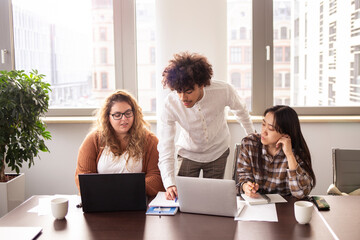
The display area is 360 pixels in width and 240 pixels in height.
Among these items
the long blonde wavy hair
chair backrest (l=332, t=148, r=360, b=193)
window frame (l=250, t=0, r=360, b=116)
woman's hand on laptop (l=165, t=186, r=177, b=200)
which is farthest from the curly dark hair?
window frame (l=250, t=0, r=360, b=116)

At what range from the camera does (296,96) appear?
3680 millimetres

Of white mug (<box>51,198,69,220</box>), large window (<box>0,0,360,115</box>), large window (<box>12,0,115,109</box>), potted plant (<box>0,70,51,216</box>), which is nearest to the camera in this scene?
white mug (<box>51,198,69,220</box>)

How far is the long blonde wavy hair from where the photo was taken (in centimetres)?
229

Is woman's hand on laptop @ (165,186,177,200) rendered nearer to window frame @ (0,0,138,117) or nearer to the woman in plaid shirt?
the woman in plaid shirt

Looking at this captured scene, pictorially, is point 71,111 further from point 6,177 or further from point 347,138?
point 347,138

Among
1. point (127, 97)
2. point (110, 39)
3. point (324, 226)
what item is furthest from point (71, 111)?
point (324, 226)

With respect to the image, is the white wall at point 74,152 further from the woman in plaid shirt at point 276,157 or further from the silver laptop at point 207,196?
the silver laptop at point 207,196

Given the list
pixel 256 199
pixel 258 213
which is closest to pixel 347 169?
pixel 256 199

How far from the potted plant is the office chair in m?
2.20

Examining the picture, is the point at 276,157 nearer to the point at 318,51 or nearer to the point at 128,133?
the point at 128,133

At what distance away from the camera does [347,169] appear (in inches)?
92.1

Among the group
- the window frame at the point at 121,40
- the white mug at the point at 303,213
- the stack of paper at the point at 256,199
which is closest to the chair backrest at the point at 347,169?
the stack of paper at the point at 256,199

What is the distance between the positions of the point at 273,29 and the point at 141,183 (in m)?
2.42

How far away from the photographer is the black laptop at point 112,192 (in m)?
1.71
